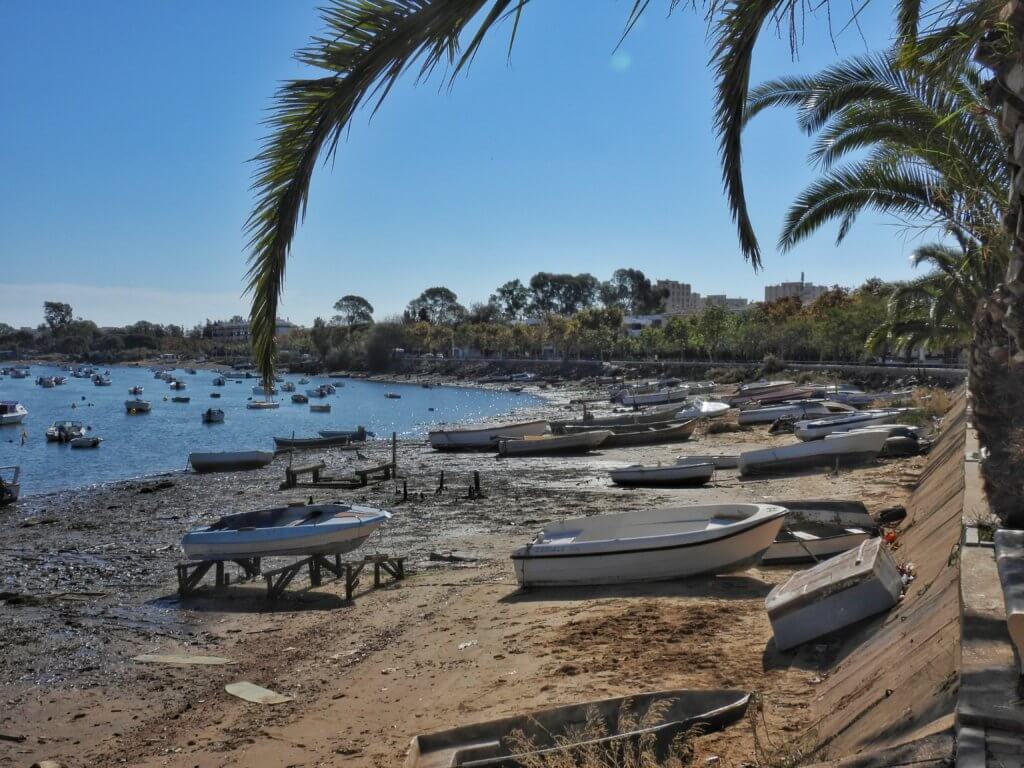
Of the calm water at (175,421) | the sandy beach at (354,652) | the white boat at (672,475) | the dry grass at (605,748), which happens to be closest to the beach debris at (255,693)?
the sandy beach at (354,652)

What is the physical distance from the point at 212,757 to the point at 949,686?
6.56 meters

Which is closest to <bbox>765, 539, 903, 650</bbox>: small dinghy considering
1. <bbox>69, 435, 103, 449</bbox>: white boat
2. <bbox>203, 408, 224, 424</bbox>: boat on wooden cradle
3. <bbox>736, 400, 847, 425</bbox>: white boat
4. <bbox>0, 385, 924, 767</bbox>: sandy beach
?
<bbox>0, 385, 924, 767</bbox>: sandy beach

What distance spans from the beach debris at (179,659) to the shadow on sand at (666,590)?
4060 mm

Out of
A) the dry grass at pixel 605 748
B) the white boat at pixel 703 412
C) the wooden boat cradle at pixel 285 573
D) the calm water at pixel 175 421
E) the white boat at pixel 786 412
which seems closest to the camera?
the dry grass at pixel 605 748

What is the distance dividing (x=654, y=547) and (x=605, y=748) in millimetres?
6785

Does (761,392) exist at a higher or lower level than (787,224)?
lower

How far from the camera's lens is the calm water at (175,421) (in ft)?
136

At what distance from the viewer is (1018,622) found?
3246 millimetres

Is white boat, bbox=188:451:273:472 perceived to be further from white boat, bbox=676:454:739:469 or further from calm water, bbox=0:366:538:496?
white boat, bbox=676:454:739:469

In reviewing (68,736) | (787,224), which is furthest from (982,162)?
(68,736)

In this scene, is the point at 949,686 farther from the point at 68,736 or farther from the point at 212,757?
the point at 68,736

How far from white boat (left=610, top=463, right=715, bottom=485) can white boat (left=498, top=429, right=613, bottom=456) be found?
1217cm

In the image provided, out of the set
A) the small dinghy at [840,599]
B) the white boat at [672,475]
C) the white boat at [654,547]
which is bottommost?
the white boat at [672,475]

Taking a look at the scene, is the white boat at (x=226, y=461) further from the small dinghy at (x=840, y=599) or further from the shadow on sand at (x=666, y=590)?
the small dinghy at (x=840, y=599)
